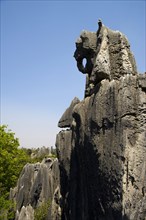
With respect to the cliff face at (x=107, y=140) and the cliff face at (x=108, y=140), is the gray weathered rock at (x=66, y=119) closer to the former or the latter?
the cliff face at (x=107, y=140)

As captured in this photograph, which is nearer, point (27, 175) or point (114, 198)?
point (114, 198)

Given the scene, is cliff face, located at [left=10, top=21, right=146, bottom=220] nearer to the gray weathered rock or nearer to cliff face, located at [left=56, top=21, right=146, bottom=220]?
cliff face, located at [left=56, top=21, right=146, bottom=220]

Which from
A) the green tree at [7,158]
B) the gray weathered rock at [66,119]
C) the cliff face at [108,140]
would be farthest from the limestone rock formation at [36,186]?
the cliff face at [108,140]

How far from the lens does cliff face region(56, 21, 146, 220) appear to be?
667 centimetres

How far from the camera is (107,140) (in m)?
7.30

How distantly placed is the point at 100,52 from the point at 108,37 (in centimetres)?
61

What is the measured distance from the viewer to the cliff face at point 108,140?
21.9ft

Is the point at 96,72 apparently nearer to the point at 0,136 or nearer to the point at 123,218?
the point at 123,218

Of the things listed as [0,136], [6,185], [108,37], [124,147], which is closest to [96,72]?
[108,37]

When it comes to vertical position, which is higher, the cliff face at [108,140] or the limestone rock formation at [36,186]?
the cliff face at [108,140]

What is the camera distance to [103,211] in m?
7.33

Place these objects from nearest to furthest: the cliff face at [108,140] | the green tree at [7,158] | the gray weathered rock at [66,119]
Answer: the cliff face at [108,140] → the gray weathered rock at [66,119] → the green tree at [7,158]

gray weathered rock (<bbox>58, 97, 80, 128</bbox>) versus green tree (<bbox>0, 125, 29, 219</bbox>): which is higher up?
gray weathered rock (<bbox>58, 97, 80, 128</bbox>)

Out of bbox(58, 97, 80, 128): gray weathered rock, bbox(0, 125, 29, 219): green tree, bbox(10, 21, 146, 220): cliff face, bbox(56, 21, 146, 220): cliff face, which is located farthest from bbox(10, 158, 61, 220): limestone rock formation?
bbox(56, 21, 146, 220): cliff face
